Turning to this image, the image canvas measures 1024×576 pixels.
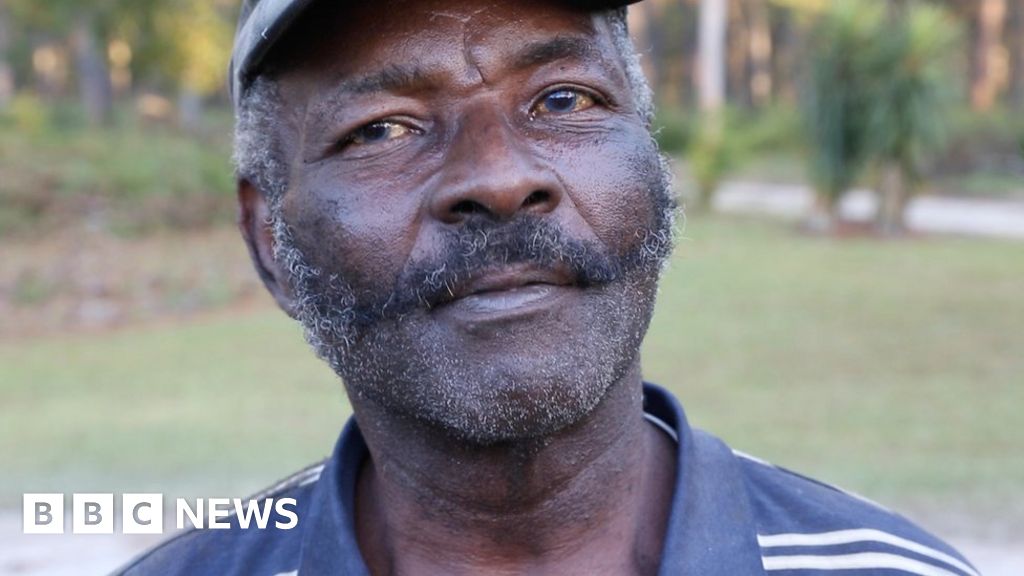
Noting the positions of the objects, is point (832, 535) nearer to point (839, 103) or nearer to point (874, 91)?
point (874, 91)

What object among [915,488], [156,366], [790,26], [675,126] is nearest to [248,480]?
[915,488]

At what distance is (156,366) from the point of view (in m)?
10.3

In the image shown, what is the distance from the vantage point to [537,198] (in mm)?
1660

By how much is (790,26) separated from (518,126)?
45.3 m

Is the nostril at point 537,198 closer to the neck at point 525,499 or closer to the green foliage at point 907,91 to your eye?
the neck at point 525,499

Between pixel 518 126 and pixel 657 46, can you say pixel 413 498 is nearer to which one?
pixel 518 126

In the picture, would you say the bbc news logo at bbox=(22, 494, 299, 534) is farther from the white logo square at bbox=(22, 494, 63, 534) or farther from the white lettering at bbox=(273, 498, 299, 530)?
the white lettering at bbox=(273, 498, 299, 530)

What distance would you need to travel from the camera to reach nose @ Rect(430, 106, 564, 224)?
162 cm

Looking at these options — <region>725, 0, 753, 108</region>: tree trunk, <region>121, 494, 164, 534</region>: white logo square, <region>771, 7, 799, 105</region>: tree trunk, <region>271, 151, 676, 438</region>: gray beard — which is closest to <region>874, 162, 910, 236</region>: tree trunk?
<region>121, 494, 164, 534</region>: white logo square

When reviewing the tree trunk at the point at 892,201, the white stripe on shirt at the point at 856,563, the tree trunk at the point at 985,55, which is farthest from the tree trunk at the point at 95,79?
the white stripe on shirt at the point at 856,563

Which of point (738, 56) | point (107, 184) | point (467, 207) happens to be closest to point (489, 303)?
point (467, 207)

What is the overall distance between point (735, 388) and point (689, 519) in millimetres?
6948

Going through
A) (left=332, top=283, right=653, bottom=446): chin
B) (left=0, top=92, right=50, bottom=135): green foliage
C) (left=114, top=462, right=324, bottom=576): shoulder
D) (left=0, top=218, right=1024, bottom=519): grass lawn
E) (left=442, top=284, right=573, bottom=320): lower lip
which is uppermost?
(left=442, top=284, right=573, bottom=320): lower lip

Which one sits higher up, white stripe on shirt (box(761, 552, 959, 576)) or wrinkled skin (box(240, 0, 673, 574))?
wrinkled skin (box(240, 0, 673, 574))
